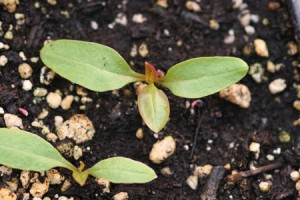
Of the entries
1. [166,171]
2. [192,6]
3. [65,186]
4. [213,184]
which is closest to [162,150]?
[166,171]

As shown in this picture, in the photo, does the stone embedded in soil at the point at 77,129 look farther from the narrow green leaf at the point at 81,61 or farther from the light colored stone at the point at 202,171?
the light colored stone at the point at 202,171

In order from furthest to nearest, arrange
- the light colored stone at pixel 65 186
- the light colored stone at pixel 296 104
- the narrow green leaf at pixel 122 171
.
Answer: the light colored stone at pixel 296 104
the light colored stone at pixel 65 186
the narrow green leaf at pixel 122 171

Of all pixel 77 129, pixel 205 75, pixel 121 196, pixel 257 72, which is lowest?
pixel 121 196

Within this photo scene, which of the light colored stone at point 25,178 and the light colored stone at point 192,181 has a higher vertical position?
the light colored stone at point 25,178

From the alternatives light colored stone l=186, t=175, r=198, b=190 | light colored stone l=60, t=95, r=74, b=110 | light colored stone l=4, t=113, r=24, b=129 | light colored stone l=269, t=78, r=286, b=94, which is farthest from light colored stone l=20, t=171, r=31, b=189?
light colored stone l=269, t=78, r=286, b=94

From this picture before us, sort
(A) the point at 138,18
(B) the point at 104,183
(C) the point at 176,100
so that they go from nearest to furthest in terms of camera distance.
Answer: (B) the point at 104,183 < (C) the point at 176,100 < (A) the point at 138,18

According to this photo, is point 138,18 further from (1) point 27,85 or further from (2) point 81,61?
(1) point 27,85

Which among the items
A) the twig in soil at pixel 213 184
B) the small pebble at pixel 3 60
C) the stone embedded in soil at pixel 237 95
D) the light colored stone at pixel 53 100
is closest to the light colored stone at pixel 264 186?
the twig in soil at pixel 213 184
